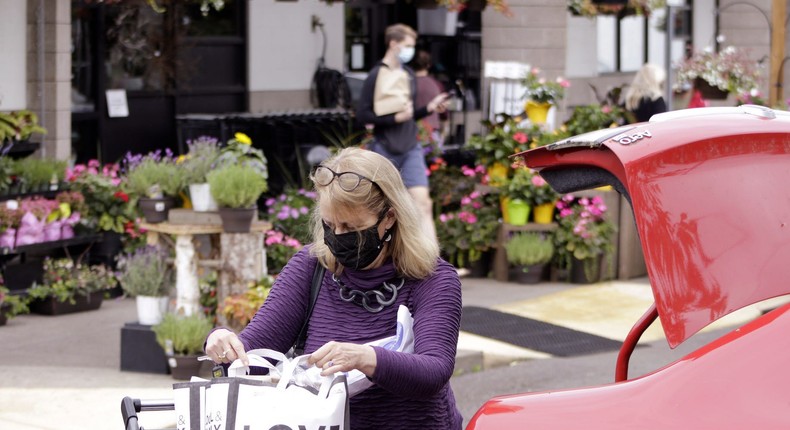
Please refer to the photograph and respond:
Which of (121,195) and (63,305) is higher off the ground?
(121,195)

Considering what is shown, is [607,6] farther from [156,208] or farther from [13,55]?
[156,208]

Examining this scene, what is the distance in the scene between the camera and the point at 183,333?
7.00 m

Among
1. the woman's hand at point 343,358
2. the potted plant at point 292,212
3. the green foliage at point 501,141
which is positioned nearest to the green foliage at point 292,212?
the potted plant at point 292,212

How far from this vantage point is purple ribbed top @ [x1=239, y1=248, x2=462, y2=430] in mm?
3328

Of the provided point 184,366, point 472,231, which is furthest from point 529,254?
point 184,366

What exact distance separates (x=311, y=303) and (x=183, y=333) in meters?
3.45

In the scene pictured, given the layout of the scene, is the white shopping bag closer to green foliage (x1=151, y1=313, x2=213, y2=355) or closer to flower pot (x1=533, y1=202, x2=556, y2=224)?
green foliage (x1=151, y1=313, x2=213, y2=355)

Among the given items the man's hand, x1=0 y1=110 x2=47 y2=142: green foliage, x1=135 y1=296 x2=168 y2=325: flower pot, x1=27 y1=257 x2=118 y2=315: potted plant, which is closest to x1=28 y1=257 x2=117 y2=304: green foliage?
x1=27 y1=257 x2=118 y2=315: potted plant

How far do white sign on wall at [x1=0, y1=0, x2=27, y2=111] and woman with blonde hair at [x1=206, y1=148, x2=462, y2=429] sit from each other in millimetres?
6585

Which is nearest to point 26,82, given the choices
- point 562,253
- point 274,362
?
point 562,253

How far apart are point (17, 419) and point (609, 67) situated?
15.6 meters

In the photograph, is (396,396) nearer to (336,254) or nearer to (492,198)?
(336,254)

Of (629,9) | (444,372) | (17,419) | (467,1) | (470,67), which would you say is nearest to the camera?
(444,372)

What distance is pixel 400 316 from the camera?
3.42m
